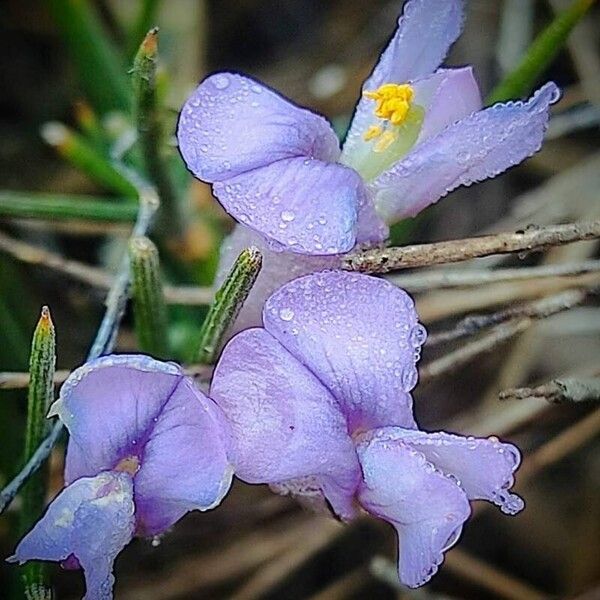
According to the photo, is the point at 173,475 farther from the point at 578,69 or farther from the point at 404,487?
the point at 578,69

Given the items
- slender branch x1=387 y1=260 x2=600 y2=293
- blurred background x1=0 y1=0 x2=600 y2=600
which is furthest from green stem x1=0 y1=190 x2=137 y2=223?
slender branch x1=387 y1=260 x2=600 y2=293

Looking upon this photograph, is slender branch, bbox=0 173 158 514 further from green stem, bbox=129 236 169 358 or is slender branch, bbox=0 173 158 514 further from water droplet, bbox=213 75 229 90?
water droplet, bbox=213 75 229 90

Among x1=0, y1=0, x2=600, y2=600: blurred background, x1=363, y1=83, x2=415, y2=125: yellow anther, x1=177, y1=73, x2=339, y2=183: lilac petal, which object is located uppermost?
x1=177, y1=73, x2=339, y2=183: lilac petal

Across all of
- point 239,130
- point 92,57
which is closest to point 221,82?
point 239,130

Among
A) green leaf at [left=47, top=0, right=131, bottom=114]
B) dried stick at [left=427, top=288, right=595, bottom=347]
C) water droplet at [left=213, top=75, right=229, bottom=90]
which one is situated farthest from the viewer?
green leaf at [left=47, top=0, right=131, bottom=114]

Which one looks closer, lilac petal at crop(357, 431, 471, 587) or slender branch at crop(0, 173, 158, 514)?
lilac petal at crop(357, 431, 471, 587)

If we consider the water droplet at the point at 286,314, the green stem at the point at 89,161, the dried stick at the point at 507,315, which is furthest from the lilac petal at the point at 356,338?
the green stem at the point at 89,161

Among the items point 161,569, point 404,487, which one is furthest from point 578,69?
point 404,487
